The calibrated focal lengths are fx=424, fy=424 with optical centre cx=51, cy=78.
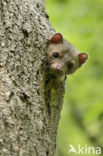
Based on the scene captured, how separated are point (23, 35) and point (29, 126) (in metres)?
0.97

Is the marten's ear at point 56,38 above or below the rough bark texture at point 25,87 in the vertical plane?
above

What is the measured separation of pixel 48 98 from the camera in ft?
15.2

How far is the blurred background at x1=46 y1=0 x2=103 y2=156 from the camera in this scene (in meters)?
9.10

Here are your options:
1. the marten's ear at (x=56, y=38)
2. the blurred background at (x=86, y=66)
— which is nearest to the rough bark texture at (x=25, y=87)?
the marten's ear at (x=56, y=38)

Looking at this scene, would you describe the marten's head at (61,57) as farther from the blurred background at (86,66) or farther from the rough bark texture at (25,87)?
the blurred background at (86,66)

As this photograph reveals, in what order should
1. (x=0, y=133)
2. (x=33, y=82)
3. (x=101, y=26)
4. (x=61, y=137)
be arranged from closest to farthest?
(x=0, y=133), (x=33, y=82), (x=101, y=26), (x=61, y=137)

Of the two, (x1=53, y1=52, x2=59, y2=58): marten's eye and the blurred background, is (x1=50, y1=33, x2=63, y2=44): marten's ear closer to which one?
(x1=53, y1=52, x2=59, y2=58): marten's eye

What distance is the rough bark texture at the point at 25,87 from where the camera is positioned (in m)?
3.96

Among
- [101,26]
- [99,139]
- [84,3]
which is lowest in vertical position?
[99,139]

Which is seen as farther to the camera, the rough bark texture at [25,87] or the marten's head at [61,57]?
the marten's head at [61,57]

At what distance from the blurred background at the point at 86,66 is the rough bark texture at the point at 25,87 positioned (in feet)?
8.14

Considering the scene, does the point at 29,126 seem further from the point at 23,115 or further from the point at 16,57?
the point at 16,57

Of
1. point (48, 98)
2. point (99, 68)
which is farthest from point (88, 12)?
point (48, 98)

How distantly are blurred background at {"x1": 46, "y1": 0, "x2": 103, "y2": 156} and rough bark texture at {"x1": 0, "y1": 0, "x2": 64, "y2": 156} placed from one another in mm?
2480
